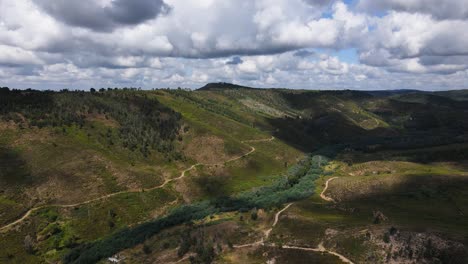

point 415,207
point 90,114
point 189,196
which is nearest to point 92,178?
point 189,196

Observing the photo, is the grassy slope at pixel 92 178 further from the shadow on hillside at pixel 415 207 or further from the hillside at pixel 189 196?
the shadow on hillside at pixel 415 207

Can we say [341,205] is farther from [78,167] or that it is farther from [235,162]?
[78,167]

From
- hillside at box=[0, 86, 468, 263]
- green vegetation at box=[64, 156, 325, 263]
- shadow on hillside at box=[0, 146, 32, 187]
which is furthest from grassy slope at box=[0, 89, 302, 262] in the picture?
green vegetation at box=[64, 156, 325, 263]

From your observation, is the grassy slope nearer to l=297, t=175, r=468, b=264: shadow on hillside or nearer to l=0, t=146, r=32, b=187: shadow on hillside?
l=0, t=146, r=32, b=187: shadow on hillside

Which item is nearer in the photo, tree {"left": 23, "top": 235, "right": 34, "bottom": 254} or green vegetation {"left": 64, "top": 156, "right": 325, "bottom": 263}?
green vegetation {"left": 64, "top": 156, "right": 325, "bottom": 263}

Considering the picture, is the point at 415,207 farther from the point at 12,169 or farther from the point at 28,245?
the point at 12,169

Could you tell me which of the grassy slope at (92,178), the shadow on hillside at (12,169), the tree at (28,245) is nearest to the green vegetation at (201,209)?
the grassy slope at (92,178)
